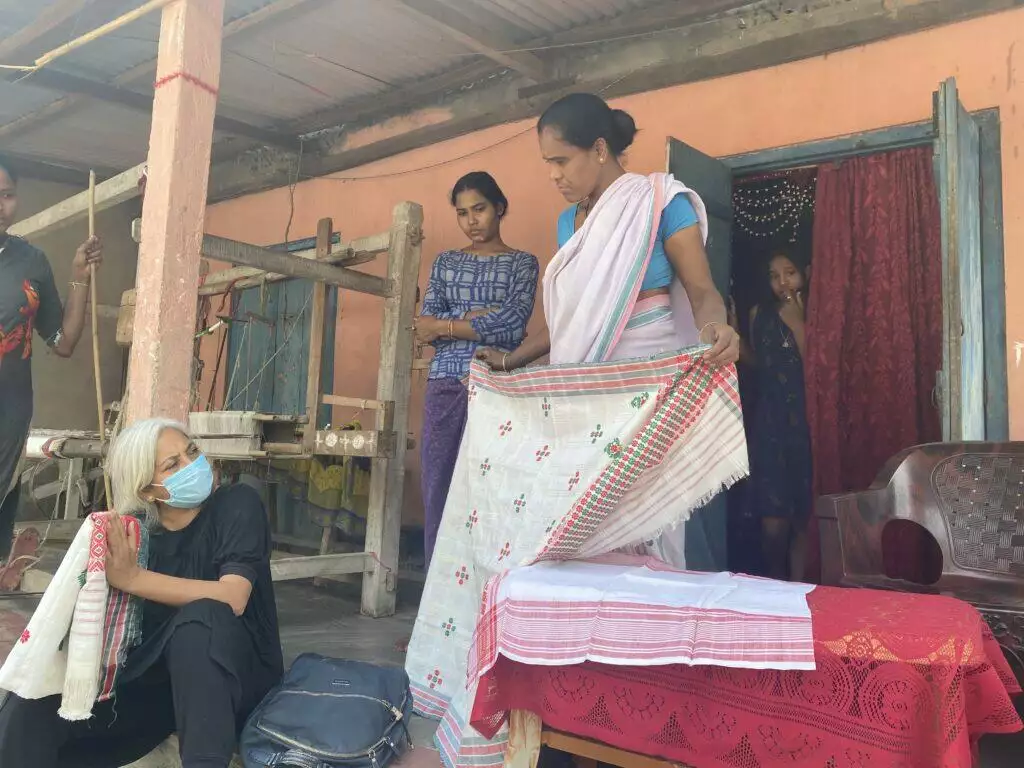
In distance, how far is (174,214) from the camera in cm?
279

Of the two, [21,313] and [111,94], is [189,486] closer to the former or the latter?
[21,313]

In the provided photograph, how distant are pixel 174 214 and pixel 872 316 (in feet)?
10.9

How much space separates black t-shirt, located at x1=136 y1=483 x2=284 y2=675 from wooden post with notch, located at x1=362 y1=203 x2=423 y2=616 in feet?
5.78

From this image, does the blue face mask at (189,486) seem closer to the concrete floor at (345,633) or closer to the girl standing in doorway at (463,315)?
the concrete floor at (345,633)

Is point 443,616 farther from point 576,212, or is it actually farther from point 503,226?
point 503,226

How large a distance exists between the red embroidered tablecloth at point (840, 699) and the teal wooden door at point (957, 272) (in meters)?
1.77

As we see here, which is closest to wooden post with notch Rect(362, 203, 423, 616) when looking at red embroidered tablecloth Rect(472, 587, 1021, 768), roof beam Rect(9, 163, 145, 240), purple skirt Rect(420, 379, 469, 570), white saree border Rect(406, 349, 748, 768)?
purple skirt Rect(420, 379, 469, 570)

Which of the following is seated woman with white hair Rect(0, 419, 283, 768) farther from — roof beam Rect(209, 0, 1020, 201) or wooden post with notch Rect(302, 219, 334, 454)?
roof beam Rect(209, 0, 1020, 201)

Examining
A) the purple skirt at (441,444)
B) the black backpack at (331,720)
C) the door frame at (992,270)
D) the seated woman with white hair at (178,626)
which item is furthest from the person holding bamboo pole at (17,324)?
the door frame at (992,270)

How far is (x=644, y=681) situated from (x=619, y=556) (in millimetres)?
484

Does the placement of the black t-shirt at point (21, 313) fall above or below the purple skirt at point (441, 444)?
above

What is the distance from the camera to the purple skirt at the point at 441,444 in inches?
127

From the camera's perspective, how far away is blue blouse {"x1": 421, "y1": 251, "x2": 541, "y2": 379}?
330 centimetres

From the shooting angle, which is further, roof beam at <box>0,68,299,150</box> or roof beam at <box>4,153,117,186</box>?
roof beam at <box>4,153,117,186</box>
